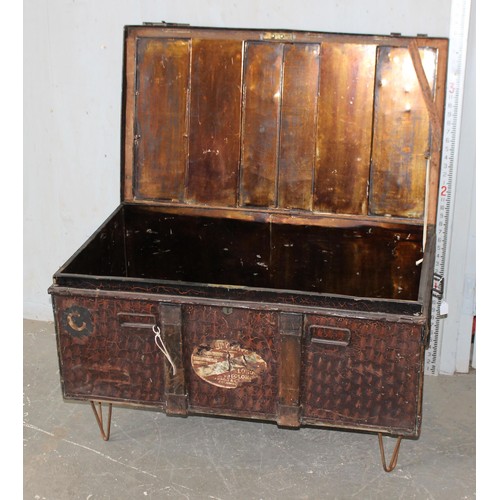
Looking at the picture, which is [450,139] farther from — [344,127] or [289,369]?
[289,369]

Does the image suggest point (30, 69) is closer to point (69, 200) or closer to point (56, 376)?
point (69, 200)

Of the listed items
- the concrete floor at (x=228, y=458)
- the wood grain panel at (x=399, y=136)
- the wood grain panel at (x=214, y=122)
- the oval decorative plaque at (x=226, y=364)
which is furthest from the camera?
the wood grain panel at (x=214, y=122)

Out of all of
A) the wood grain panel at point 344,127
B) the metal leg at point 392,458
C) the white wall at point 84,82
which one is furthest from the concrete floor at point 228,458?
the wood grain panel at point 344,127

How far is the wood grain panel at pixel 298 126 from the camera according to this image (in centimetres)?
330

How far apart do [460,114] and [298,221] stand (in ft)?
2.72

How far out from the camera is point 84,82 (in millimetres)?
3773

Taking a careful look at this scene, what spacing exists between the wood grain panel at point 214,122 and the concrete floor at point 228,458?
1016 mm

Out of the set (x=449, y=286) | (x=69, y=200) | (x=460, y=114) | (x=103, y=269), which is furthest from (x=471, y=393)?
(x=69, y=200)

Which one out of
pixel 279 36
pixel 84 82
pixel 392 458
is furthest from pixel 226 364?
pixel 84 82

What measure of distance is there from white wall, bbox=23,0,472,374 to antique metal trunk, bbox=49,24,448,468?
201 mm

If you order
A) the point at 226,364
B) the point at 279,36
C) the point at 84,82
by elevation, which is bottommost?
the point at 226,364

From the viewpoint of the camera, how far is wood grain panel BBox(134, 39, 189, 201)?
3.40 m

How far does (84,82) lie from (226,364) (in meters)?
1.65

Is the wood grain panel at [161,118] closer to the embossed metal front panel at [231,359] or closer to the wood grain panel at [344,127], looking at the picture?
the wood grain panel at [344,127]
